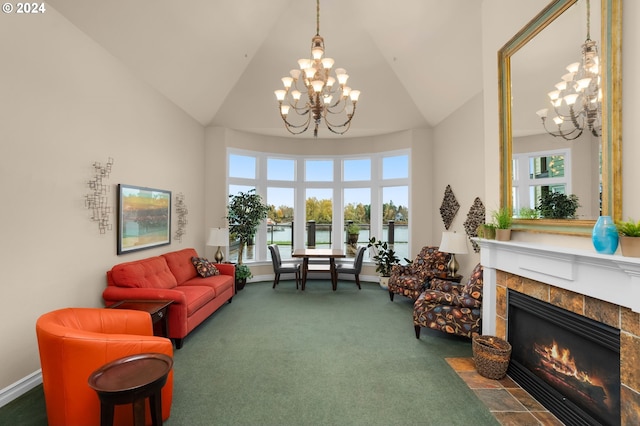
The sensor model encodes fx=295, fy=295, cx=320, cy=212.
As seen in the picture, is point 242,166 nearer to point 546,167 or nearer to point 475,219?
point 475,219

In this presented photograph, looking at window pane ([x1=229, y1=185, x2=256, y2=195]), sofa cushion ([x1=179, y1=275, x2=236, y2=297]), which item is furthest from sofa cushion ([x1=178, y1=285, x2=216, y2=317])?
window pane ([x1=229, y1=185, x2=256, y2=195])

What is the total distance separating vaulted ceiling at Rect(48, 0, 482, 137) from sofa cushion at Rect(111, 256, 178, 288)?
8.28 feet

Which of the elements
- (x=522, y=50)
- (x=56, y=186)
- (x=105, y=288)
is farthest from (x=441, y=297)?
(x=56, y=186)

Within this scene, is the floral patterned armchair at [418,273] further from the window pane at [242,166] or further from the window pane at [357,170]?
the window pane at [242,166]

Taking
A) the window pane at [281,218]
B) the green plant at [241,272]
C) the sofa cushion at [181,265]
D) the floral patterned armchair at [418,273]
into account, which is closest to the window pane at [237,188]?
the window pane at [281,218]

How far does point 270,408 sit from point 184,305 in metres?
1.65

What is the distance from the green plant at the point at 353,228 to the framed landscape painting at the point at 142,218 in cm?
389

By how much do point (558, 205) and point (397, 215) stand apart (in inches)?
171

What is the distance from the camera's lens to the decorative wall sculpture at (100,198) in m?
3.22

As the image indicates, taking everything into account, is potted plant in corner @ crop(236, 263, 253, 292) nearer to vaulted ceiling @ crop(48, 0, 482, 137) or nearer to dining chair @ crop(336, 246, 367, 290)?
dining chair @ crop(336, 246, 367, 290)

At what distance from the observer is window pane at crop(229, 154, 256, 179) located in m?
6.47

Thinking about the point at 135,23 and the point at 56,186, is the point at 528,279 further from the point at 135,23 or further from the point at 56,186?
the point at 135,23

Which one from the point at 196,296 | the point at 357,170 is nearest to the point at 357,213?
the point at 357,170

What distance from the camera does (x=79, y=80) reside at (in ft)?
10.0
